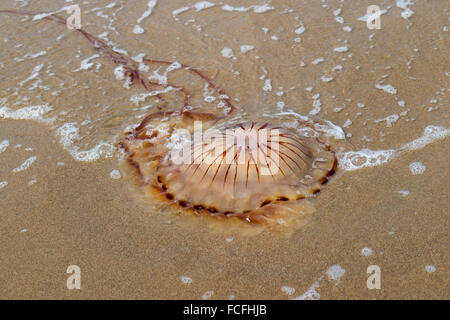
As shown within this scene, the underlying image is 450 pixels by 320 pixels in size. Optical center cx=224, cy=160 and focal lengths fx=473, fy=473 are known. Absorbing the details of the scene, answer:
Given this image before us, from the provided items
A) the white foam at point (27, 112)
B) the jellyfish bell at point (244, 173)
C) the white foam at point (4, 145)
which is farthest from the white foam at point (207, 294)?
the white foam at point (27, 112)

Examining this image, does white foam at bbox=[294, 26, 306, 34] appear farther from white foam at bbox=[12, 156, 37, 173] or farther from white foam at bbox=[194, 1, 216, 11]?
white foam at bbox=[12, 156, 37, 173]

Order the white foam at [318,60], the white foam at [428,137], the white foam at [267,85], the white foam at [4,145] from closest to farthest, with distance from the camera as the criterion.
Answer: the white foam at [428,137] < the white foam at [4,145] < the white foam at [267,85] < the white foam at [318,60]

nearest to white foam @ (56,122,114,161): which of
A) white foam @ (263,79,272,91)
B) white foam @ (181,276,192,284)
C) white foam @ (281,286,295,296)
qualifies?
white foam @ (181,276,192,284)

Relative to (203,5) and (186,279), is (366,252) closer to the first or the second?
(186,279)

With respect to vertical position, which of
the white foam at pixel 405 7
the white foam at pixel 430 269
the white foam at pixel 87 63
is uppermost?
the white foam at pixel 405 7

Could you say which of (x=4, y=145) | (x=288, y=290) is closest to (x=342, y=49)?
(x=288, y=290)

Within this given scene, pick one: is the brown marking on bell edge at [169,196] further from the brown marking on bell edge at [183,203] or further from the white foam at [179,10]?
the white foam at [179,10]

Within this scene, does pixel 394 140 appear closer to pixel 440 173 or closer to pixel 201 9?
pixel 440 173

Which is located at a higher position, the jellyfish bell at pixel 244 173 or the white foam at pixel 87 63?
the jellyfish bell at pixel 244 173
